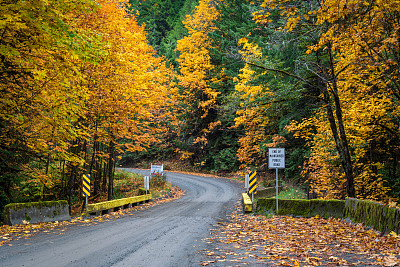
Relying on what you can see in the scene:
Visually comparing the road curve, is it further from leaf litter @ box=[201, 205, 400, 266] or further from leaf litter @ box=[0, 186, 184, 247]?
leaf litter @ box=[201, 205, 400, 266]

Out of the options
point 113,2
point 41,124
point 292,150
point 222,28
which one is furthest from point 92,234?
point 222,28

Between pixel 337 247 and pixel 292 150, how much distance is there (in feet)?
60.9

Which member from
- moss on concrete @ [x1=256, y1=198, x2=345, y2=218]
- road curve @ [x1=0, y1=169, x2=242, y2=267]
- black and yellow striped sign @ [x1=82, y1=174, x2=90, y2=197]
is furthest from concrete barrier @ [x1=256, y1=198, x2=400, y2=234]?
black and yellow striped sign @ [x1=82, y1=174, x2=90, y2=197]

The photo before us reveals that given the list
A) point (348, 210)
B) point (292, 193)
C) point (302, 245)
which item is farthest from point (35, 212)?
point (292, 193)

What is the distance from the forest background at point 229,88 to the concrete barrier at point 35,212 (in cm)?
128

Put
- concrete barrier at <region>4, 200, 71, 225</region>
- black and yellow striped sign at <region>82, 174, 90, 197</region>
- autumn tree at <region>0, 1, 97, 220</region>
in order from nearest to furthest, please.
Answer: autumn tree at <region>0, 1, 97, 220</region>, concrete barrier at <region>4, 200, 71, 225</region>, black and yellow striped sign at <region>82, 174, 90, 197</region>

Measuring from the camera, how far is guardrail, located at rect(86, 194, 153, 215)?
43.1 ft

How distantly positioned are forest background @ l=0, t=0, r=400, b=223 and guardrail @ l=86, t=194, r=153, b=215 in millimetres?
A: 2071

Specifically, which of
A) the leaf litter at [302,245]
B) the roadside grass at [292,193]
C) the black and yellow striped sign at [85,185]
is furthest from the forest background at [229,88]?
the leaf litter at [302,245]

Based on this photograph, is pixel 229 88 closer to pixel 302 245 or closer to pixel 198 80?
pixel 198 80

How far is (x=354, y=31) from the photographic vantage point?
31.8 ft

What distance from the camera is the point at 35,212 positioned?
10.8 metres

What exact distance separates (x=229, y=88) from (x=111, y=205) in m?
20.3

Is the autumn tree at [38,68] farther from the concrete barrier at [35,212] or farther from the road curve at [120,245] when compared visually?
the road curve at [120,245]
